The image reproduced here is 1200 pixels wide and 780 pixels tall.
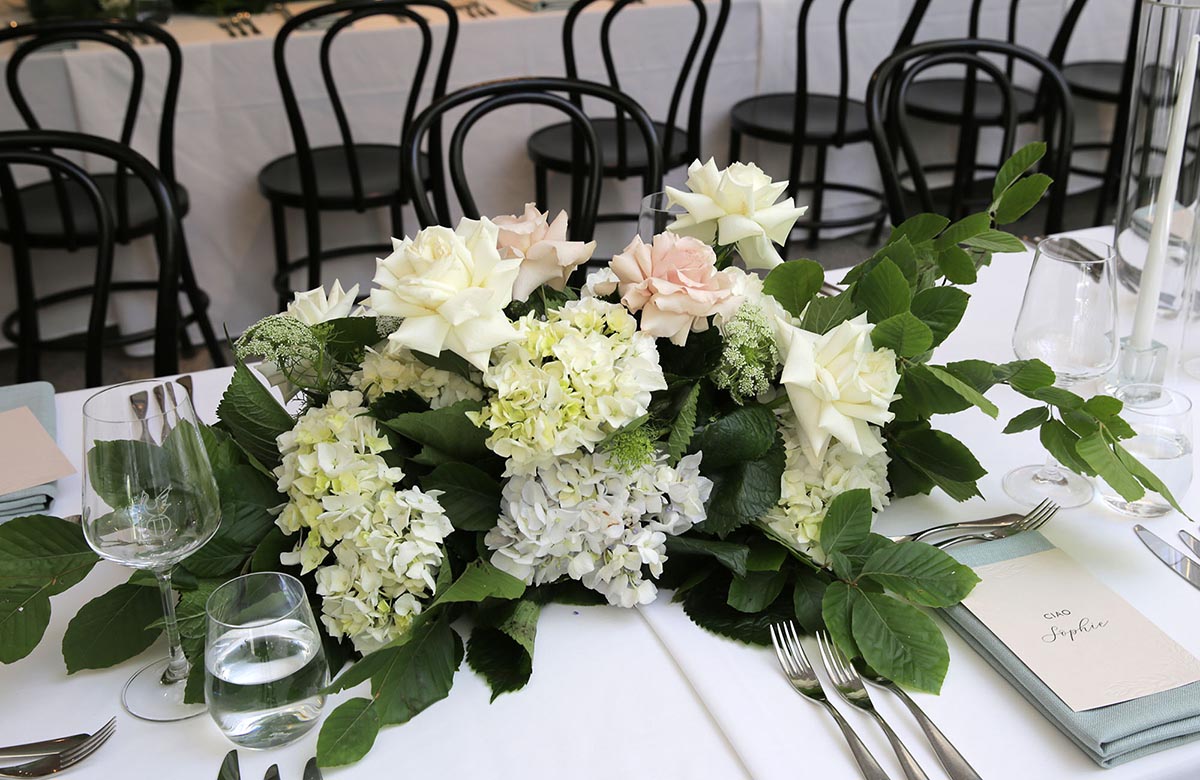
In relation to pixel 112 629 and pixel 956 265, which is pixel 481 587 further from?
pixel 956 265

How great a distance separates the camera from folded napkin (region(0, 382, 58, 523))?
1.07 m

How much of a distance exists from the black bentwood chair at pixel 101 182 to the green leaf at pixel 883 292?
1.78 m

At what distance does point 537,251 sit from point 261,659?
14.8 inches

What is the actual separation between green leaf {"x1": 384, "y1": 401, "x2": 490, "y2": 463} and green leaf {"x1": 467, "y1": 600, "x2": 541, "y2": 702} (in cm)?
13

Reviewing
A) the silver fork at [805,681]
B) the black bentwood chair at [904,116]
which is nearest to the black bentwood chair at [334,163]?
the black bentwood chair at [904,116]

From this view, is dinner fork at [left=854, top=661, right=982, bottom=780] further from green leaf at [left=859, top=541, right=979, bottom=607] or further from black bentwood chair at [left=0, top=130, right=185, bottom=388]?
black bentwood chair at [left=0, top=130, right=185, bottom=388]

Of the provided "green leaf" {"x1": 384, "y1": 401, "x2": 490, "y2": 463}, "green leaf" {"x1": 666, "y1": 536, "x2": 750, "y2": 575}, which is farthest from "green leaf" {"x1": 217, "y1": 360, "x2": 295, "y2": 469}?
"green leaf" {"x1": 666, "y1": 536, "x2": 750, "y2": 575}

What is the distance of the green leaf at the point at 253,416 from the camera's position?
2.98 feet

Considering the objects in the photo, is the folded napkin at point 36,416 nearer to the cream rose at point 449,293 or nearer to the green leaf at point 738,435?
the cream rose at point 449,293

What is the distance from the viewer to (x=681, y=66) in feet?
10.1

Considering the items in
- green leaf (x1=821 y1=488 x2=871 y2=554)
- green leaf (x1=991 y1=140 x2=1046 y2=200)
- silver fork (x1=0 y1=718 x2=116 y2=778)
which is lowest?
silver fork (x1=0 y1=718 x2=116 y2=778)

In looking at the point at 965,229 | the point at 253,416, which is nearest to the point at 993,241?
the point at 965,229

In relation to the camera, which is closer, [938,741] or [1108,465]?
[938,741]

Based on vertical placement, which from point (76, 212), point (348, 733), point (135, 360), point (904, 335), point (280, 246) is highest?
point (904, 335)
